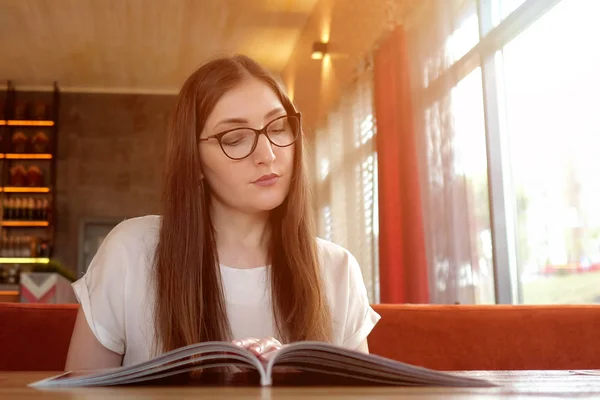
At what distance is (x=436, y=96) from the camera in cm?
397

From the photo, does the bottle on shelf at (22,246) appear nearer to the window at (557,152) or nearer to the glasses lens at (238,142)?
the window at (557,152)

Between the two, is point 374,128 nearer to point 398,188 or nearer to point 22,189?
point 398,188

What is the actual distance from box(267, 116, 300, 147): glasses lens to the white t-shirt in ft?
0.81

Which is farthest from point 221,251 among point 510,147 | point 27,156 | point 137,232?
point 27,156

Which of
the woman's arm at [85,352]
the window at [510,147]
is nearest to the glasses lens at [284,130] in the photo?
the woman's arm at [85,352]

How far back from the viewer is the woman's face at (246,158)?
1.25 metres

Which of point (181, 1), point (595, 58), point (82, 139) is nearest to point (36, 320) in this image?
point (595, 58)

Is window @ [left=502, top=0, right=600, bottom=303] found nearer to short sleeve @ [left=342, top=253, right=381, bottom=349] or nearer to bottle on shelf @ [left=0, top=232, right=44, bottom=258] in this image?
short sleeve @ [left=342, top=253, right=381, bottom=349]

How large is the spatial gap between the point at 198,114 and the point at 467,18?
3.05 meters

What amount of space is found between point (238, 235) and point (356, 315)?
29cm

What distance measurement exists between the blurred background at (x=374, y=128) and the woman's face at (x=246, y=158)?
279 millimetres

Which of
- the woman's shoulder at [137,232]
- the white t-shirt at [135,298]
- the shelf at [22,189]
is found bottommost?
the white t-shirt at [135,298]

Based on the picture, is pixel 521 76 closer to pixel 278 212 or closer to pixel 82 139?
pixel 278 212

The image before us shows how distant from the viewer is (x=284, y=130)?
1.31 metres
